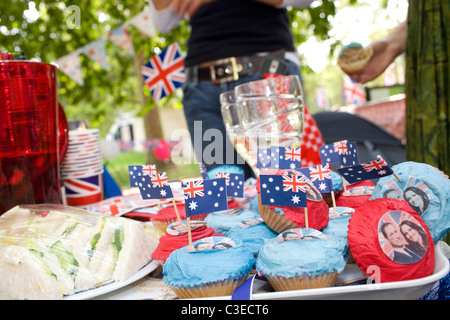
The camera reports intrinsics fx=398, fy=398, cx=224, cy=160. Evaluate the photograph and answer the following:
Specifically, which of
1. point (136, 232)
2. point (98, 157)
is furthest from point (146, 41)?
point (136, 232)

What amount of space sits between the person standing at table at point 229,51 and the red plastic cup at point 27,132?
0.61 m

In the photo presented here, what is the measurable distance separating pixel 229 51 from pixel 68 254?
3.74ft

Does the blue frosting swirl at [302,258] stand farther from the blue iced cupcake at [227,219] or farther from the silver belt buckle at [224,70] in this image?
the silver belt buckle at [224,70]

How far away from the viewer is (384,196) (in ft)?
2.43

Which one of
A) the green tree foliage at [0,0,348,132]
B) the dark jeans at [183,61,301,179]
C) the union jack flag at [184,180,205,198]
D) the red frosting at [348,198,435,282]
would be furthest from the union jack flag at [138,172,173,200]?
the green tree foliage at [0,0,348,132]

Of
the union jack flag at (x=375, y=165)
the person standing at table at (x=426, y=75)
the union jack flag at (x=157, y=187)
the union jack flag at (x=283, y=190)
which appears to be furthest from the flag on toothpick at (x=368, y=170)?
the person standing at table at (x=426, y=75)

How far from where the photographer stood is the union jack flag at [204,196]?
686mm

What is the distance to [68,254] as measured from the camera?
0.74 metres

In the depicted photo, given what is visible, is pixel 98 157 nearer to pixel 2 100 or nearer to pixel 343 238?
pixel 2 100

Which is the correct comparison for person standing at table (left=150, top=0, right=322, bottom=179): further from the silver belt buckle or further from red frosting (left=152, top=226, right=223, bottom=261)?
red frosting (left=152, top=226, right=223, bottom=261)

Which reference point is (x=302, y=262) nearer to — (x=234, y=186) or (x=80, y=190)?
(x=234, y=186)

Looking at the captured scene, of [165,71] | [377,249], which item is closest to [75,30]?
[165,71]

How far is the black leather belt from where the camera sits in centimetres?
158

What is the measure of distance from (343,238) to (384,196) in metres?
0.12
